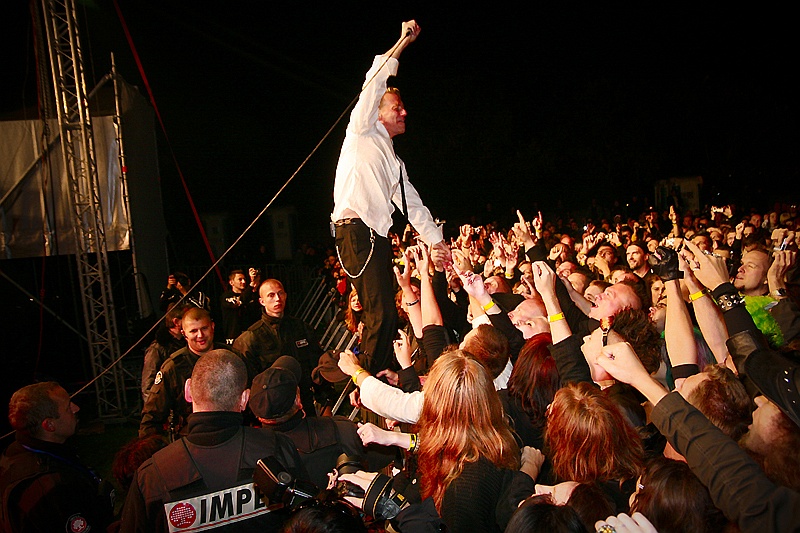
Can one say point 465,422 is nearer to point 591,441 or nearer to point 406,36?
point 591,441

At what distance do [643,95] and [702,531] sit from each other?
27743mm

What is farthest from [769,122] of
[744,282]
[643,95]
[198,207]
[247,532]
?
[247,532]

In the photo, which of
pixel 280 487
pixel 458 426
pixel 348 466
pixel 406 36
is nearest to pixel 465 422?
pixel 458 426

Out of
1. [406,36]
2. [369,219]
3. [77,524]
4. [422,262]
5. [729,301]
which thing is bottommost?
[77,524]

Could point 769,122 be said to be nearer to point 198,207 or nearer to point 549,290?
point 198,207

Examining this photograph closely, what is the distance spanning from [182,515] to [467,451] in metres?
1.19

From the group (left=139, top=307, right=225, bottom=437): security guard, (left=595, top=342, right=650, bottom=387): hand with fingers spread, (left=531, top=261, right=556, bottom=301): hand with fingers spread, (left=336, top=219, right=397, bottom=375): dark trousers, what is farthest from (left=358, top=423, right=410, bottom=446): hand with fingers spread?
(left=139, top=307, right=225, bottom=437): security guard

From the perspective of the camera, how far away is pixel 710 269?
3.09m

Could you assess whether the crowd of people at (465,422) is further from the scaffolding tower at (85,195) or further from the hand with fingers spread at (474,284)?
the scaffolding tower at (85,195)

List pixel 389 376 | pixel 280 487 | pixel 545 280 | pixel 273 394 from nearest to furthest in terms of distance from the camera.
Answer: pixel 280 487 < pixel 273 394 < pixel 545 280 < pixel 389 376

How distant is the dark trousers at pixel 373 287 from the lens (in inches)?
170

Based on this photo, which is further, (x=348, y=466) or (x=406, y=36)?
(x=406, y=36)

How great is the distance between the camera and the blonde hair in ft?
7.75

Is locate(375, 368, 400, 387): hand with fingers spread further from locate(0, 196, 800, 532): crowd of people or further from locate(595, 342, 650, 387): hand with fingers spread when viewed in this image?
locate(595, 342, 650, 387): hand with fingers spread
